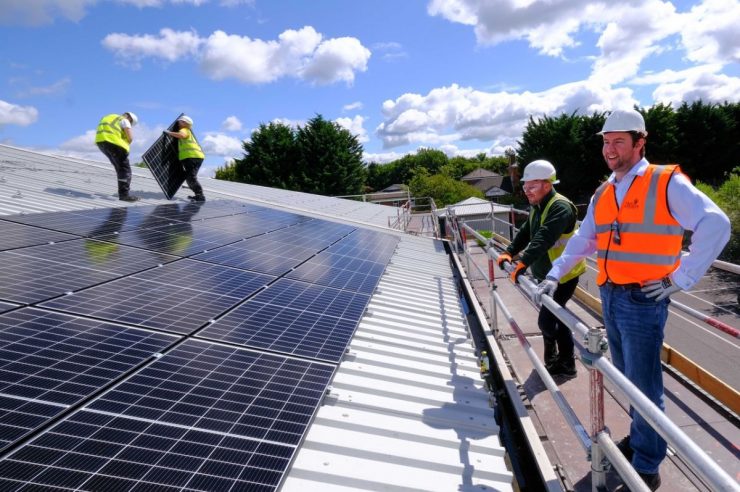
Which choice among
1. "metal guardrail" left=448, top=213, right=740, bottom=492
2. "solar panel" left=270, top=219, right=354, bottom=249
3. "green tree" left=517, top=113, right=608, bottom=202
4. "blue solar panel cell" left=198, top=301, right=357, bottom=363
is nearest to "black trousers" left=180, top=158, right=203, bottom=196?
"solar panel" left=270, top=219, right=354, bottom=249

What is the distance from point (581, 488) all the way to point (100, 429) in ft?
11.0

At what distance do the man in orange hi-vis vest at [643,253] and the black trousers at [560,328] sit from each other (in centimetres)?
131

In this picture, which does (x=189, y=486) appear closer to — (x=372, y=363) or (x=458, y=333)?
(x=372, y=363)

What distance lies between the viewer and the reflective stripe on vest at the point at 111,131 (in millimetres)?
8797

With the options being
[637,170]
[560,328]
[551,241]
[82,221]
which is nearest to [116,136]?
[82,221]

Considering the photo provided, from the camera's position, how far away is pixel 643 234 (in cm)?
325

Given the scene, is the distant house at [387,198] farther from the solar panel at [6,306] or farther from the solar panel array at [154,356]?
the solar panel at [6,306]

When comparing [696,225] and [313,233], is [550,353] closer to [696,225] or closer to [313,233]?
[696,225]

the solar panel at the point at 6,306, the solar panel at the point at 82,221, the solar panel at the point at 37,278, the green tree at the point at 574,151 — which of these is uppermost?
the green tree at the point at 574,151

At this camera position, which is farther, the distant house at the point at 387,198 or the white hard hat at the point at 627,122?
the distant house at the point at 387,198

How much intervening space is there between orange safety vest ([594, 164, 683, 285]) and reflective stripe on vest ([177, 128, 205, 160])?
30.2 feet

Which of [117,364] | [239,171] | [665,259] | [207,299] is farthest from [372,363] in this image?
[239,171]

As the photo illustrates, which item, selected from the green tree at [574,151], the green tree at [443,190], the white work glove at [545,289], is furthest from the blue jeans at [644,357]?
the green tree at [443,190]

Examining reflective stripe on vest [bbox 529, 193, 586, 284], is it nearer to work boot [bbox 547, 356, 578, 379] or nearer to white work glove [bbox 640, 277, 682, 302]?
work boot [bbox 547, 356, 578, 379]
